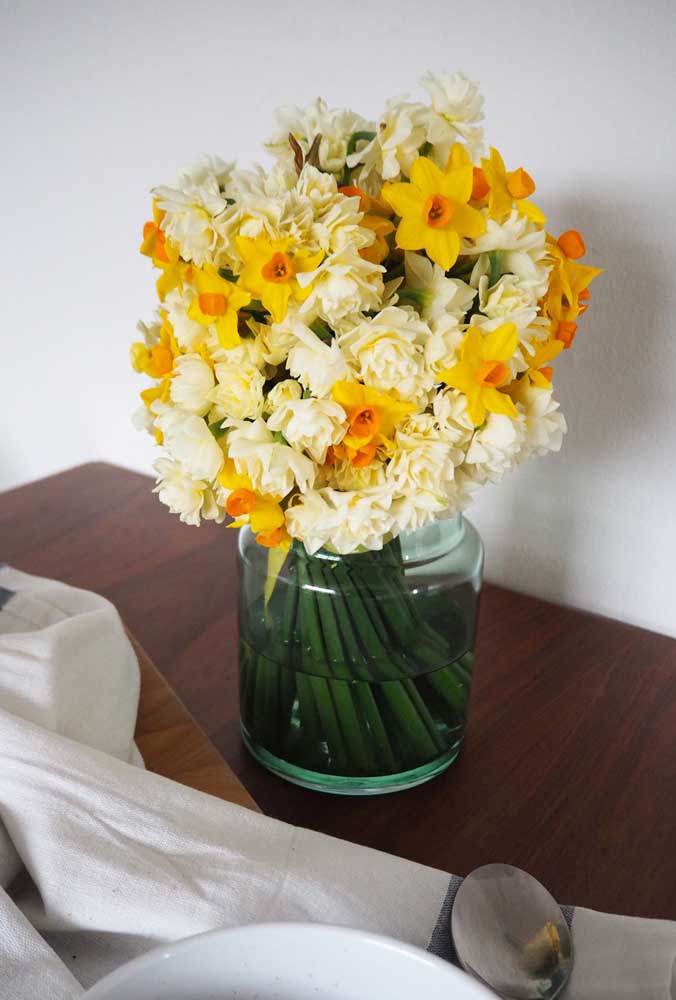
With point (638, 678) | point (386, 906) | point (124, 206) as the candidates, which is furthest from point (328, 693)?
point (124, 206)

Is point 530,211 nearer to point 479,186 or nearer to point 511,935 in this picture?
point 479,186

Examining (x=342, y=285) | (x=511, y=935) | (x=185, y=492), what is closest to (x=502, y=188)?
(x=342, y=285)

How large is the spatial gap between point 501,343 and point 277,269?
0.11m

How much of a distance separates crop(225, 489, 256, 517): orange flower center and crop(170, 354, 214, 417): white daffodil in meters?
0.05

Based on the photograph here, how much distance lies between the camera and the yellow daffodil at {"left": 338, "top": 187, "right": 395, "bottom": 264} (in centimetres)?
42

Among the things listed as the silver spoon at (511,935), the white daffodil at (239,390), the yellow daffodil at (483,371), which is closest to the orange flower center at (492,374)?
the yellow daffodil at (483,371)

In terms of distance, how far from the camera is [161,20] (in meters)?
0.80

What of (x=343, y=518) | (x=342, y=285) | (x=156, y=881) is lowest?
(x=156, y=881)

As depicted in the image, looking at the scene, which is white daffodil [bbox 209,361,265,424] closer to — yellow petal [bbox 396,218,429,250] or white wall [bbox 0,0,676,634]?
yellow petal [bbox 396,218,429,250]

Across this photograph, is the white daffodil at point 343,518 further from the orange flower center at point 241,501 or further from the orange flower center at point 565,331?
the orange flower center at point 565,331

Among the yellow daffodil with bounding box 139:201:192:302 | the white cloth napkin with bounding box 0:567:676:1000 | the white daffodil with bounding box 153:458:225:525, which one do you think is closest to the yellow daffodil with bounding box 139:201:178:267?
the yellow daffodil with bounding box 139:201:192:302

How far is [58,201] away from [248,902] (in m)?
0.83

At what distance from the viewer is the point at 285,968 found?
0.94 ft

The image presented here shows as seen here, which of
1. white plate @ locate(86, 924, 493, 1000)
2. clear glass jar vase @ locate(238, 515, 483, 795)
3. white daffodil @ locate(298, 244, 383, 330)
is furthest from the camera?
clear glass jar vase @ locate(238, 515, 483, 795)
